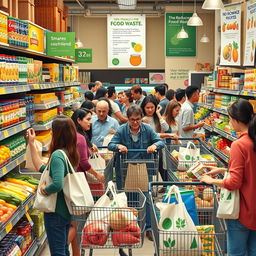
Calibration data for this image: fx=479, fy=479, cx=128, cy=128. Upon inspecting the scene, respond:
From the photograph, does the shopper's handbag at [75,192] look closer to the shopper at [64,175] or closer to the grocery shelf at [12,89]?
the shopper at [64,175]

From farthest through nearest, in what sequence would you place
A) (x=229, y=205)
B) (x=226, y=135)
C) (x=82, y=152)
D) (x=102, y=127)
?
(x=226, y=135), (x=102, y=127), (x=82, y=152), (x=229, y=205)

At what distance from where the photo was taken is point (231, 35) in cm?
898

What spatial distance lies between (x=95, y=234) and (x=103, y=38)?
55.1 ft

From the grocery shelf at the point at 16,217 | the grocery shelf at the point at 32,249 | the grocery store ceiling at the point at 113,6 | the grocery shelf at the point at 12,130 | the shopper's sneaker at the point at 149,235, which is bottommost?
the shopper's sneaker at the point at 149,235

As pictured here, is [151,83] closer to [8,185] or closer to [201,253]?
[8,185]

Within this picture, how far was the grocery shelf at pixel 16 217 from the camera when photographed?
13.2 feet

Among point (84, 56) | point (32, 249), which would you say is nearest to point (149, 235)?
point (32, 249)

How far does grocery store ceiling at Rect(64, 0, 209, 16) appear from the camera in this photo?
18.5 m

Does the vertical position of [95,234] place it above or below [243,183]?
below

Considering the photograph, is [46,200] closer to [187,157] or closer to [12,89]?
[12,89]

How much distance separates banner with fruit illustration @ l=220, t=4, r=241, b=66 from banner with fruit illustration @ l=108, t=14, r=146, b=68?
956 cm

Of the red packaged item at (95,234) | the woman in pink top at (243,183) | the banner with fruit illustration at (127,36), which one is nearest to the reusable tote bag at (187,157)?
the woman in pink top at (243,183)

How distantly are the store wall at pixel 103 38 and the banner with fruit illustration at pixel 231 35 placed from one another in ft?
34.7

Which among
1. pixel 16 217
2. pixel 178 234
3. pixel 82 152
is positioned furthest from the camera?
pixel 82 152
